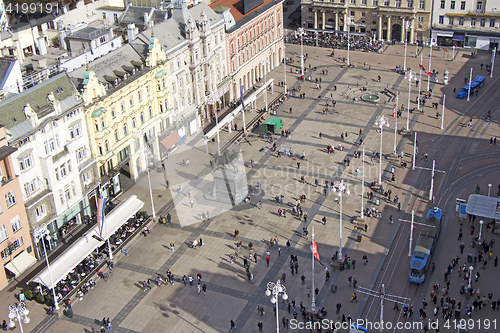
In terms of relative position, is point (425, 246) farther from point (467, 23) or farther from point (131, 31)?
point (467, 23)

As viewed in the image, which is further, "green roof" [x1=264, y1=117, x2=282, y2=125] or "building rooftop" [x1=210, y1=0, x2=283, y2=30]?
"building rooftop" [x1=210, y1=0, x2=283, y2=30]

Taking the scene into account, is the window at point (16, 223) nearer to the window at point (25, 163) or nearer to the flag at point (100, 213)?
the window at point (25, 163)

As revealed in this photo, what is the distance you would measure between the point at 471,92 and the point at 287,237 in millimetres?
65281

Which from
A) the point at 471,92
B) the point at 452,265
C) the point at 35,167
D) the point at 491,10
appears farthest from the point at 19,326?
the point at 491,10

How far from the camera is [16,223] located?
74.2 m

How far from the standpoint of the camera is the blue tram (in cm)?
7181

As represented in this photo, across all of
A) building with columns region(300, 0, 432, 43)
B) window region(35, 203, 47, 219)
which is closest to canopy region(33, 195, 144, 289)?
window region(35, 203, 47, 219)

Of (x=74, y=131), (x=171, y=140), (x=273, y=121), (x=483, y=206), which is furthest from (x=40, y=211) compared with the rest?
(x=483, y=206)

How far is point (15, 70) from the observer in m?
82.2

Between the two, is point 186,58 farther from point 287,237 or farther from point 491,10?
point 491,10

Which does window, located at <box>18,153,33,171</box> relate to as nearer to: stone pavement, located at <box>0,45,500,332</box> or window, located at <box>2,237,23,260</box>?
window, located at <box>2,237,23,260</box>

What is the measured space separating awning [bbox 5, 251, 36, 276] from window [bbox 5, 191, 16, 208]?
729 centimetres

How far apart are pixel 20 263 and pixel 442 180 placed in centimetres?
6379

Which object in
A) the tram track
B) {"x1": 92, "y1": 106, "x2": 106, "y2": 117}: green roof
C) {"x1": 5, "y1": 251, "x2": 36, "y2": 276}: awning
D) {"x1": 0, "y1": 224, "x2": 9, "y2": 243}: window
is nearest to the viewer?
the tram track
